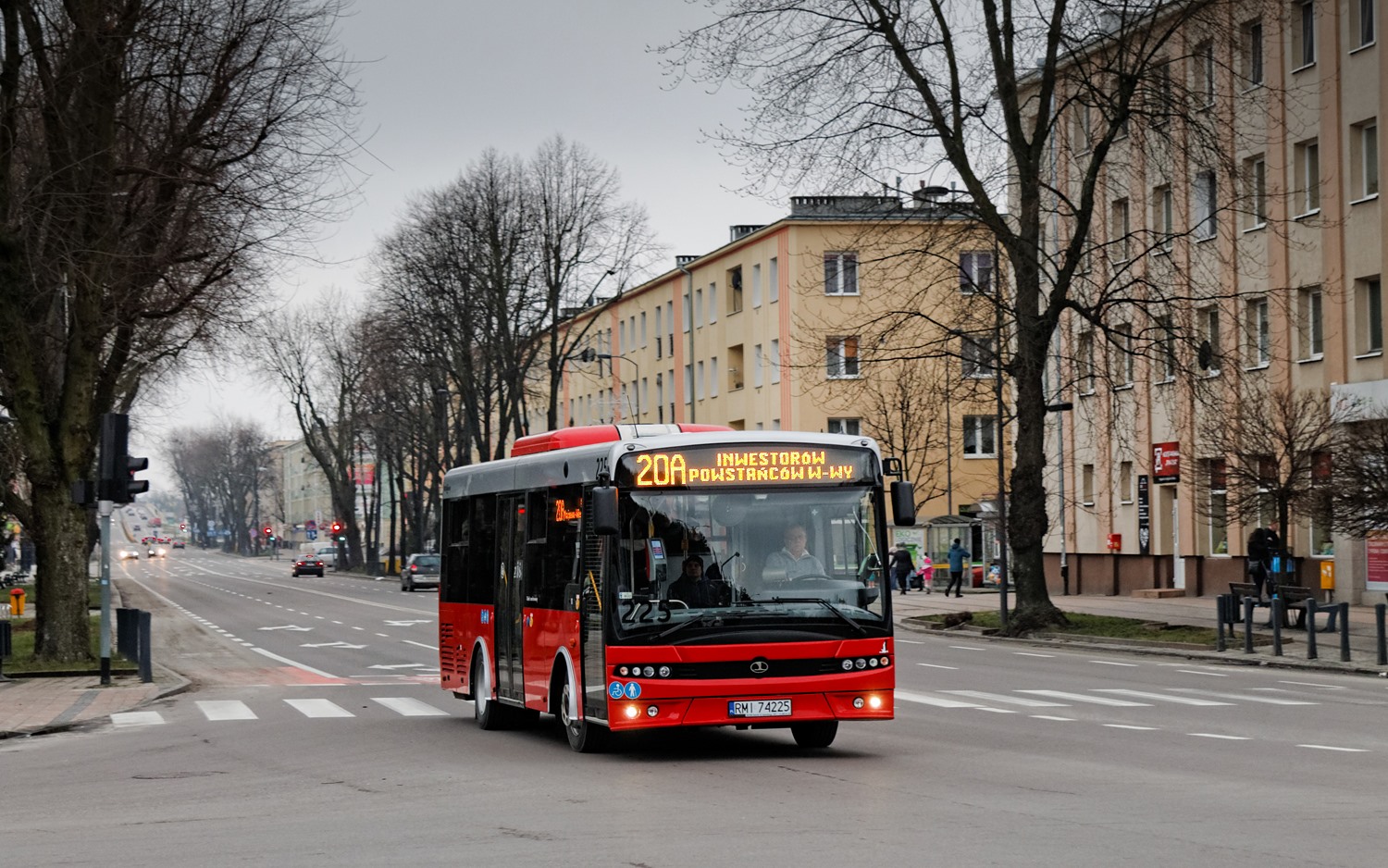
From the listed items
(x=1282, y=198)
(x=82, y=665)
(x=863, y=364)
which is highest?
(x=1282, y=198)

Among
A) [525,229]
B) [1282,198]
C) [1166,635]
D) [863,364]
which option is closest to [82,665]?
[863,364]

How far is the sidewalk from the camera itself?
2783 centimetres

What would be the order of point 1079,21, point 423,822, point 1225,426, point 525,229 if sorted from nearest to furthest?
point 423,822 < point 1079,21 < point 1225,426 < point 525,229

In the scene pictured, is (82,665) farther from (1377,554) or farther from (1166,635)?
(1377,554)

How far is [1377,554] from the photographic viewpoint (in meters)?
38.6

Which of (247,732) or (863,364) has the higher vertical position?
(863,364)

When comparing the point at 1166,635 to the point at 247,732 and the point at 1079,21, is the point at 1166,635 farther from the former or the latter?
the point at 247,732

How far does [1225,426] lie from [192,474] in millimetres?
170136

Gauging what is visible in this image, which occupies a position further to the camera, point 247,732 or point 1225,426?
point 1225,426

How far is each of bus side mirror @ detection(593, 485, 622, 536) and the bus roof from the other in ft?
2.19

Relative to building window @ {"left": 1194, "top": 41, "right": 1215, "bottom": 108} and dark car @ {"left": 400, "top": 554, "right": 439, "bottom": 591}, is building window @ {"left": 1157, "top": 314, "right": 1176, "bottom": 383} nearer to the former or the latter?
building window @ {"left": 1194, "top": 41, "right": 1215, "bottom": 108}

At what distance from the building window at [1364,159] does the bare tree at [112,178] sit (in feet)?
75.5

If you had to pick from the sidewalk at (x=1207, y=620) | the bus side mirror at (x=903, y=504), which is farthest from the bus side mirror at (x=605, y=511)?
the sidewalk at (x=1207, y=620)

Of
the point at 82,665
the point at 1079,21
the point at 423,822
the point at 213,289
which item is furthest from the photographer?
the point at 1079,21
